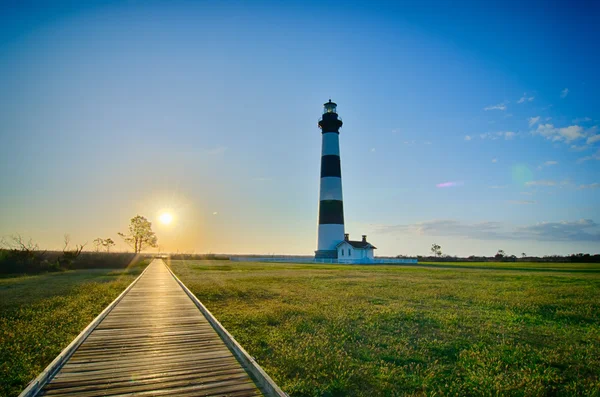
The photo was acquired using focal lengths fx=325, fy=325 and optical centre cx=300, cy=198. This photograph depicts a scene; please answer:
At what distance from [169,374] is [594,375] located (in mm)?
9383

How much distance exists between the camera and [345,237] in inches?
2216

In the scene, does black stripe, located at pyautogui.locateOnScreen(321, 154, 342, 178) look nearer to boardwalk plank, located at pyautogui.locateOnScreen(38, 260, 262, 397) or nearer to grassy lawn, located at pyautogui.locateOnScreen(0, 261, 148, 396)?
grassy lawn, located at pyautogui.locateOnScreen(0, 261, 148, 396)

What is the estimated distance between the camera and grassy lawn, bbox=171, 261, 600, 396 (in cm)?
683

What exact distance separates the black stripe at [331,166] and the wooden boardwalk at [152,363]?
1665 inches

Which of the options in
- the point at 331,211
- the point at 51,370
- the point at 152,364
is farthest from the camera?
the point at 331,211

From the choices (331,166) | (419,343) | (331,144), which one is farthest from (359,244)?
(419,343)

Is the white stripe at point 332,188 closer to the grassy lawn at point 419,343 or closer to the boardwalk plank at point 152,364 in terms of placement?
the grassy lawn at point 419,343

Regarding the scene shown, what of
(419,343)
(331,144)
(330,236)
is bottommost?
(419,343)

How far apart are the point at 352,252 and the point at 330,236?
5.18m

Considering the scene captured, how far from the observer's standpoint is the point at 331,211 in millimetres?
52188

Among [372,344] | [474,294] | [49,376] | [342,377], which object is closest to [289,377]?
[342,377]

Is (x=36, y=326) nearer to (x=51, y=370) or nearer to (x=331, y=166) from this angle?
(x=51, y=370)

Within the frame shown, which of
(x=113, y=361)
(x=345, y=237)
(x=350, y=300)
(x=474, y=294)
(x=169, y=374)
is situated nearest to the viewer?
(x=169, y=374)

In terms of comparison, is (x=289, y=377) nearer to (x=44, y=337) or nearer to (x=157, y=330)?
(x=157, y=330)
